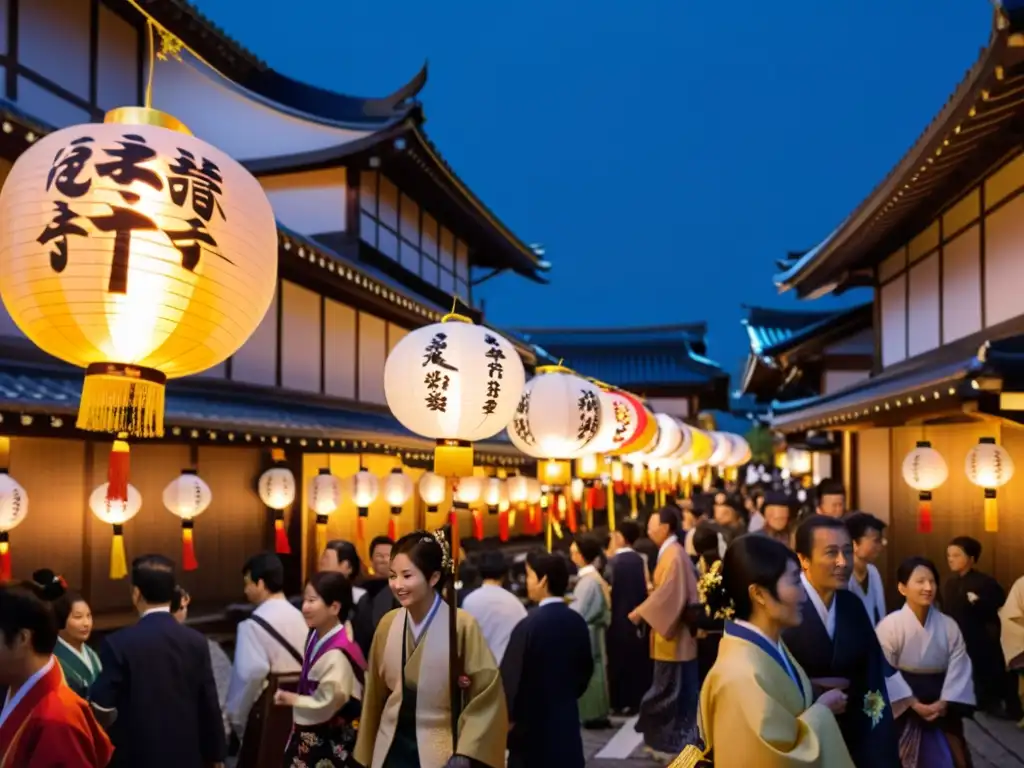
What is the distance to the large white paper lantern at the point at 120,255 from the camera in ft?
12.1

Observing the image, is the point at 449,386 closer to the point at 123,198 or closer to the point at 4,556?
the point at 123,198

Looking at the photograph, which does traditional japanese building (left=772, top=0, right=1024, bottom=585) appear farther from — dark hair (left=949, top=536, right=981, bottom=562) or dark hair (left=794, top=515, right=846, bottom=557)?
dark hair (left=794, top=515, right=846, bottom=557)

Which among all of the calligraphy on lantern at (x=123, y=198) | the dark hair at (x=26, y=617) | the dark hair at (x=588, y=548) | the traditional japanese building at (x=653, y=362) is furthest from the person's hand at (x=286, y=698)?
the traditional japanese building at (x=653, y=362)

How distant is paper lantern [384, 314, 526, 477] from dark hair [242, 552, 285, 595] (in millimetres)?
1380

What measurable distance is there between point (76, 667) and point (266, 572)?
1342 millimetres

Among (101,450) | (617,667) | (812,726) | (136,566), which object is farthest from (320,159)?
(812,726)

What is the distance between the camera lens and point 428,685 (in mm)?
4594

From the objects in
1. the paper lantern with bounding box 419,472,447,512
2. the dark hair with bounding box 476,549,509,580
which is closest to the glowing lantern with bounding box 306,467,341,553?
the paper lantern with bounding box 419,472,447,512

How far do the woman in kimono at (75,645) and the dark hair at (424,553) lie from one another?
1.92 meters

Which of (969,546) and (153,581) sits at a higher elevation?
(153,581)

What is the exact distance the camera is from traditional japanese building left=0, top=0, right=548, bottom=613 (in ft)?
29.7

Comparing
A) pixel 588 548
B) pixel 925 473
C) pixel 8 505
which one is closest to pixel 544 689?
pixel 588 548

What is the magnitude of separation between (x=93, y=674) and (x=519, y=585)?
32.9 ft

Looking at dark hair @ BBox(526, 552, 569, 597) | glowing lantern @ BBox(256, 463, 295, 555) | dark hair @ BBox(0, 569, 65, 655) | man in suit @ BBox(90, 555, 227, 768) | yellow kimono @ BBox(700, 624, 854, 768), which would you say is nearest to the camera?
yellow kimono @ BBox(700, 624, 854, 768)
